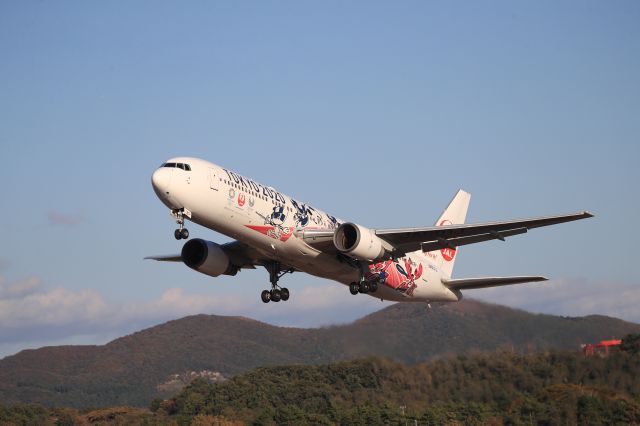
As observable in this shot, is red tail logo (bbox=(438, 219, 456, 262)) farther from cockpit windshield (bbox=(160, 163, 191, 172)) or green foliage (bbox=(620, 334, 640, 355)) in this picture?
cockpit windshield (bbox=(160, 163, 191, 172))

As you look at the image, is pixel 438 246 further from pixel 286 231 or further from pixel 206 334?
pixel 206 334

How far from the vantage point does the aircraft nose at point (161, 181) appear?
108 ft

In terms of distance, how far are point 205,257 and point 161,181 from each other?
7.99 meters

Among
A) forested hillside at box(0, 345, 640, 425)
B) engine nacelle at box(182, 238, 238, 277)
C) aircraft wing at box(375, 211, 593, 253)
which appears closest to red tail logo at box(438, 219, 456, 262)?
forested hillside at box(0, 345, 640, 425)

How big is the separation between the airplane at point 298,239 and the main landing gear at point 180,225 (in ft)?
0.11

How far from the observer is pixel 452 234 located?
37.2 m

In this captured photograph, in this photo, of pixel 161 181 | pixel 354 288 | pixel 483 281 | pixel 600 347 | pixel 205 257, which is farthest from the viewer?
pixel 600 347

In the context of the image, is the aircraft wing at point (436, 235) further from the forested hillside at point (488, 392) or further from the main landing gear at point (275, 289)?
the forested hillside at point (488, 392)

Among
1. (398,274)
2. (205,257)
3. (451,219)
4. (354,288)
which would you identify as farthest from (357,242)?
A: (451,219)

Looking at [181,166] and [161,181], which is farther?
[181,166]

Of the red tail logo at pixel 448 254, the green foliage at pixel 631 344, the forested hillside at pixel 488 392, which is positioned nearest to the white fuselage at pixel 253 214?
the red tail logo at pixel 448 254

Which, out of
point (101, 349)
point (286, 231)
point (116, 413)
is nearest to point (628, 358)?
point (286, 231)

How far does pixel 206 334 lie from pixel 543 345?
59.7 metres

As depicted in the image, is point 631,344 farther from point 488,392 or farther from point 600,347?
point 488,392
